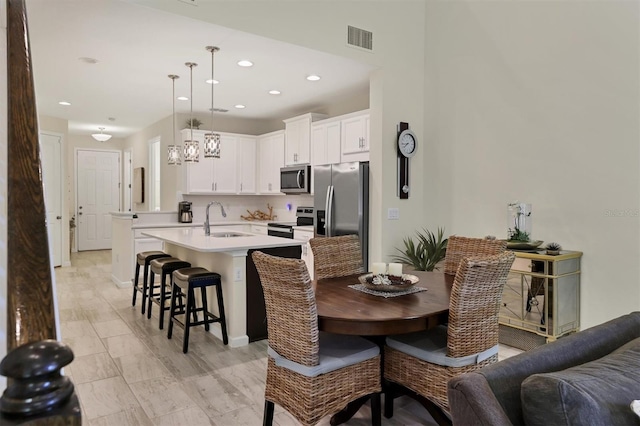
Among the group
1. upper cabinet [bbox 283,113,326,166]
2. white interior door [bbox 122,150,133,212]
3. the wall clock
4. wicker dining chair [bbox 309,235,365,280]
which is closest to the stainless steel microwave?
upper cabinet [bbox 283,113,326,166]

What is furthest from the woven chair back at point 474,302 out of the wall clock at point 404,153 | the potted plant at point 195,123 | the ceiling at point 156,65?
the potted plant at point 195,123

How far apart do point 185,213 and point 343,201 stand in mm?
2976

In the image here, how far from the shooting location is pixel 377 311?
1998 mm

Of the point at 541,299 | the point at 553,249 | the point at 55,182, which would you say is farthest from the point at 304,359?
the point at 55,182

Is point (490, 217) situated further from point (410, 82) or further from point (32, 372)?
point (32, 372)

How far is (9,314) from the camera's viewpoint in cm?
69

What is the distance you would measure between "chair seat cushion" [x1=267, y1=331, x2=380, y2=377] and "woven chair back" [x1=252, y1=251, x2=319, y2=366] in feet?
0.10

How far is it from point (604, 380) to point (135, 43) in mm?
4198

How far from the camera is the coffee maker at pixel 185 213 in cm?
656

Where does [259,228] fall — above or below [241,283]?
above

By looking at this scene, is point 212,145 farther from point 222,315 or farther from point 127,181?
point 127,181

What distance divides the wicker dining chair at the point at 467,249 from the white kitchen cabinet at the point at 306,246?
7.89 ft

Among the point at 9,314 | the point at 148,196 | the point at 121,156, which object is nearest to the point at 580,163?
the point at 9,314

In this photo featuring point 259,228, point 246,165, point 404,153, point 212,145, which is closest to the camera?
point 212,145
